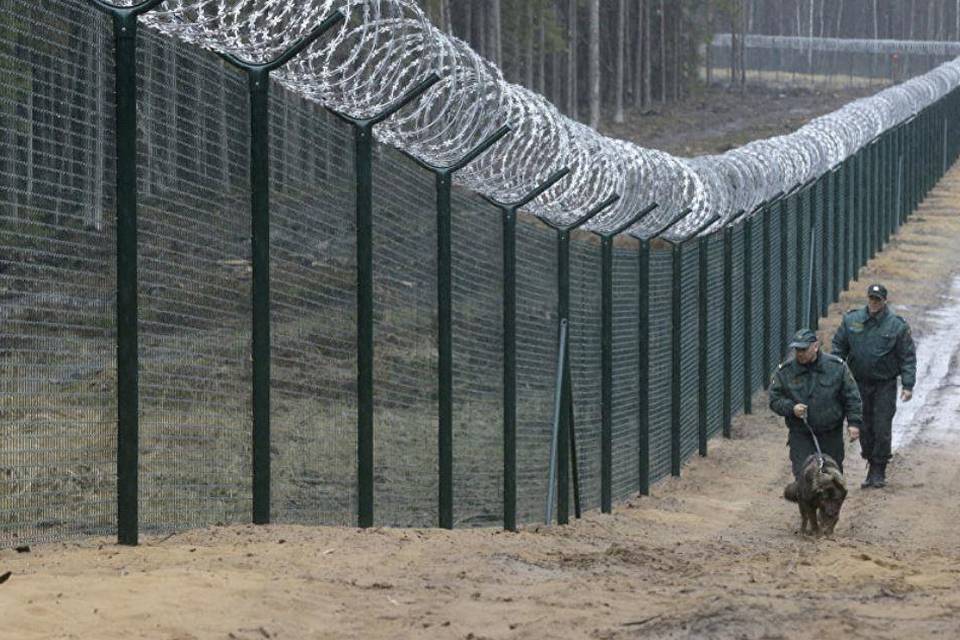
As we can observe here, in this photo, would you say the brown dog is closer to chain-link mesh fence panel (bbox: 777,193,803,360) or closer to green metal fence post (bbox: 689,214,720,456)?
green metal fence post (bbox: 689,214,720,456)

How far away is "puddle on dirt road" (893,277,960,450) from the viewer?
55.5 ft

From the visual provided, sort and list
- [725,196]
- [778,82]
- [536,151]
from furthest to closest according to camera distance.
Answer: [778,82] < [725,196] < [536,151]

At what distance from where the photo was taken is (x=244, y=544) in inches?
295

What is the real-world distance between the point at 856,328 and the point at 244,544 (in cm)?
718

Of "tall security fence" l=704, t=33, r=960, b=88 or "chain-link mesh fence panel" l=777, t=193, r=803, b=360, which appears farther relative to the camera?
"tall security fence" l=704, t=33, r=960, b=88

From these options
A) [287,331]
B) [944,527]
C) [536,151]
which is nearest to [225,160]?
[287,331]

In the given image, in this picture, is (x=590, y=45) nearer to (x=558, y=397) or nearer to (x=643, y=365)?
(x=643, y=365)

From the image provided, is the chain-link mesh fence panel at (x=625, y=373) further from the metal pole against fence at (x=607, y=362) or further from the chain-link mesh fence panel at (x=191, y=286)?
the chain-link mesh fence panel at (x=191, y=286)

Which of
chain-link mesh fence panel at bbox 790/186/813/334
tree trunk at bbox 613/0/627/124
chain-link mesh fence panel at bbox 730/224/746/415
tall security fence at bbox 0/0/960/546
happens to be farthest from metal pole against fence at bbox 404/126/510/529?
tree trunk at bbox 613/0/627/124

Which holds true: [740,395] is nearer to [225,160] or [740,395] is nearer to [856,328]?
[856,328]

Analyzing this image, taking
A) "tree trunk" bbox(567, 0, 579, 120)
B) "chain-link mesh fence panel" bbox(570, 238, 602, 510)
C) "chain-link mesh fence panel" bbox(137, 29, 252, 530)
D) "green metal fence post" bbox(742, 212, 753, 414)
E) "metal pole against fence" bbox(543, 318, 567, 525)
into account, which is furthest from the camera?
"tree trunk" bbox(567, 0, 579, 120)

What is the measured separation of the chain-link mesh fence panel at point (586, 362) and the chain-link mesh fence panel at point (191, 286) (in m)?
4.15

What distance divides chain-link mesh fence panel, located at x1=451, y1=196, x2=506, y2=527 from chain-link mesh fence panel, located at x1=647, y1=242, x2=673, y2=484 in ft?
10.2

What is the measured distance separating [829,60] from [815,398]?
93.4 m
